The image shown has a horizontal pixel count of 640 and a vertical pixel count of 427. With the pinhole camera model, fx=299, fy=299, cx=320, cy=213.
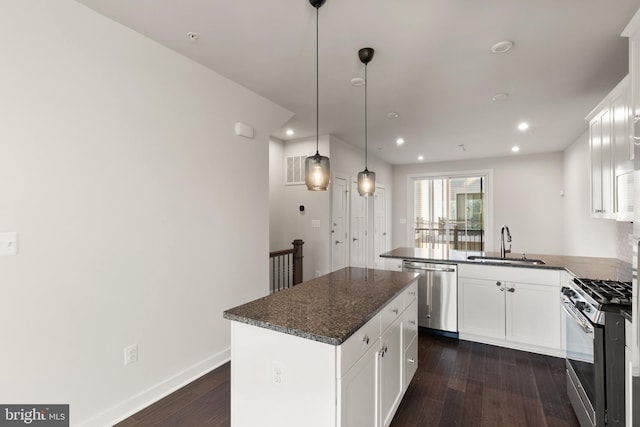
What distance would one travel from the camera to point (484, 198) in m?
6.82

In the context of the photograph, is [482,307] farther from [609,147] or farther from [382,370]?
[382,370]

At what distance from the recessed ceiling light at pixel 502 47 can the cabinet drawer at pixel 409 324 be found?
2104 millimetres

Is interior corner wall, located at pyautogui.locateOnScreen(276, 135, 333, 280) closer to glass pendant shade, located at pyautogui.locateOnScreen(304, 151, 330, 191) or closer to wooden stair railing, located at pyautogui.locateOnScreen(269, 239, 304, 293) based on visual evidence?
wooden stair railing, located at pyautogui.locateOnScreen(269, 239, 304, 293)

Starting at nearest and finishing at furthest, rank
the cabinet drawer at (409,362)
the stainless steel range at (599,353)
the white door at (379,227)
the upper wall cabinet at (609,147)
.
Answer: the stainless steel range at (599,353)
the upper wall cabinet at (609,147)
the cabinet drawer at (409,362)
the white door at (379,227)

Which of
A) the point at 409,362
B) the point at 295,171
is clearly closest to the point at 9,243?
the point at 409,362

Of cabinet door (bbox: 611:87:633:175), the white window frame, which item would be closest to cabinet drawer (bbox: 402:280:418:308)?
cabinet door (bbox: 611:87:633:175)

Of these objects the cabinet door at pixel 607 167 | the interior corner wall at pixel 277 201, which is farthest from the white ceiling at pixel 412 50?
the interior corner wall at pixel 277 201

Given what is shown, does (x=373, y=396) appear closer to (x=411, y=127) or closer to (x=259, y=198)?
(x=259, y=198)

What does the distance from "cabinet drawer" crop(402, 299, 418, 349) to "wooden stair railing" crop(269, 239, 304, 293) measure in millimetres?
2215

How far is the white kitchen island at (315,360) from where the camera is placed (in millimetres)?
1304

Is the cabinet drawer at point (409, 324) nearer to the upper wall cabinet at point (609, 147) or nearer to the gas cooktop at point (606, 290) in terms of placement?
the gas cooktop at point (606, 290)

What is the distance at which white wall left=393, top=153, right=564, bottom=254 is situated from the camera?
20.0 feet

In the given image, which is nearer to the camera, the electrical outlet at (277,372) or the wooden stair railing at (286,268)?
the electrical outlet at (277,372)

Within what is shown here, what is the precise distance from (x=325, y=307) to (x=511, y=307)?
2.49 meters
